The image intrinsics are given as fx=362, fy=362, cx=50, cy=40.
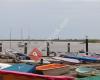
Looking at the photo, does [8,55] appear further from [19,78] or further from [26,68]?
[19,78]

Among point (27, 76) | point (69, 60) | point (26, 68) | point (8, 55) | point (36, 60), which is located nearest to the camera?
point (27, 76)

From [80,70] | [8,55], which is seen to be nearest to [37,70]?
[80,70]

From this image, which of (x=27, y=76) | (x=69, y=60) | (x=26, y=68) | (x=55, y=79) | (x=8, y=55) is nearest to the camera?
(x=55, y=79)

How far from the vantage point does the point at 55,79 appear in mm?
11602

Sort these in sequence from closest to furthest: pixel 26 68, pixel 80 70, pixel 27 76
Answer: pixel 27 76
pixel 26 68
pixel 80 70

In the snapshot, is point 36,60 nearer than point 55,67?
No

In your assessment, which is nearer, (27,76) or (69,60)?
(27,76)

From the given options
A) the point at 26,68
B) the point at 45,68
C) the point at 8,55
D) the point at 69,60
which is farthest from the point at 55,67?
the point at 8,55

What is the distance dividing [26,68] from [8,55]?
581 inches

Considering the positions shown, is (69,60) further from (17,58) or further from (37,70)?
(37,70)

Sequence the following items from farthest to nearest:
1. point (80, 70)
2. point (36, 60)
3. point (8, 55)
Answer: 1. point (8, 55)
2. point (36, 60)
3. point (80, 70)

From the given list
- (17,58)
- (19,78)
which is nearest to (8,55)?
(17,58)

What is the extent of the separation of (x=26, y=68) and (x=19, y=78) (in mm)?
5009

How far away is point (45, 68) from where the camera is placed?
20359 mm
